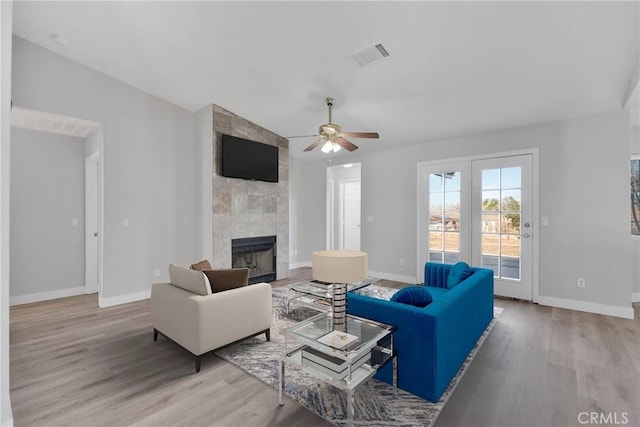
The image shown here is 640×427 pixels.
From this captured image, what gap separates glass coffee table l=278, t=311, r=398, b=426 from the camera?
1661 mm

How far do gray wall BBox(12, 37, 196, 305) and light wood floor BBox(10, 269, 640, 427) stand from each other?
113cm

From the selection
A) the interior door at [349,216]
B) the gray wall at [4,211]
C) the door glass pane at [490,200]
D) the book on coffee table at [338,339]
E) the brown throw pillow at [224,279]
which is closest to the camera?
the gray wall at [4,211]

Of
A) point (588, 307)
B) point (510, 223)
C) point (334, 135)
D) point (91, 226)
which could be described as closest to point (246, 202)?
point (334, 135)

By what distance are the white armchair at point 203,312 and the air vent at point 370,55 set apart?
2414 millimetres

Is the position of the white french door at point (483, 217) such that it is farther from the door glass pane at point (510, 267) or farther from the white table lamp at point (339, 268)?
the white table lamp at point (339, 268)

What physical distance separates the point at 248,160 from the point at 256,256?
165cm

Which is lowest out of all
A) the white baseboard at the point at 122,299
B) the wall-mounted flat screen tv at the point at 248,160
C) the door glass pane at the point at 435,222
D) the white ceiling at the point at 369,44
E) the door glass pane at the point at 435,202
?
the white baseboard at the point at 122,299

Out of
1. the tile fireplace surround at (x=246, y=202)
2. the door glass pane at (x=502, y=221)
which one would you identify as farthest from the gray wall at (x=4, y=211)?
the door glass pane at (x=502, y=221)

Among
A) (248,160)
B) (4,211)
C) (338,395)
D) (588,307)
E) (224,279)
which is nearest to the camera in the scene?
(4,211)

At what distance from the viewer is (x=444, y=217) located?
475cm

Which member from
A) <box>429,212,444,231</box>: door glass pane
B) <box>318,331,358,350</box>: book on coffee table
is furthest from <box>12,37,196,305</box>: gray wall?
<box>429,212,444,231</box>: door glass pane

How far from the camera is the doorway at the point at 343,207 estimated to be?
6.56 meters

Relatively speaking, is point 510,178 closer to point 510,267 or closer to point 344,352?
point 510,267

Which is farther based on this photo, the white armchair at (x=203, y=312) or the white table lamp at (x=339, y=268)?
the white armchair at (x=203, y=312)
